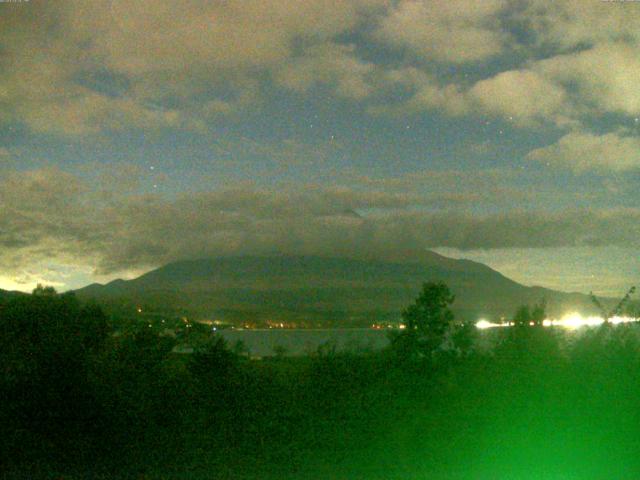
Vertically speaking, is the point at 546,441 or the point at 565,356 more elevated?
the point at 565,356

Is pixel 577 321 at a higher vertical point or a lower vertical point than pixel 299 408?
higher

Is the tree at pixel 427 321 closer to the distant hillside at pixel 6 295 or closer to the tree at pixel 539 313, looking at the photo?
the tree at pixel 539 313

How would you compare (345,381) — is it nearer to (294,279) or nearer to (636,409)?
(636,409)

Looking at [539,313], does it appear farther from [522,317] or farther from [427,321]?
[427,321]

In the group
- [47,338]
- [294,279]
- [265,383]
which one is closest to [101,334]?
[47,338]

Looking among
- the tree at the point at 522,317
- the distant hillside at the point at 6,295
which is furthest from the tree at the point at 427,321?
the distant hillside at the point at 6,295

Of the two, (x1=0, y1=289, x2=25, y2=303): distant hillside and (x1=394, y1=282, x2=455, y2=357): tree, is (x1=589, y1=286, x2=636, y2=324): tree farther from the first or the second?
(x1=0, y1=289, x2=25, y2=303): distant hillside

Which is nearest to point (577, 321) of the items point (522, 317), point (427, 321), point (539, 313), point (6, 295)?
point (539, 313)
